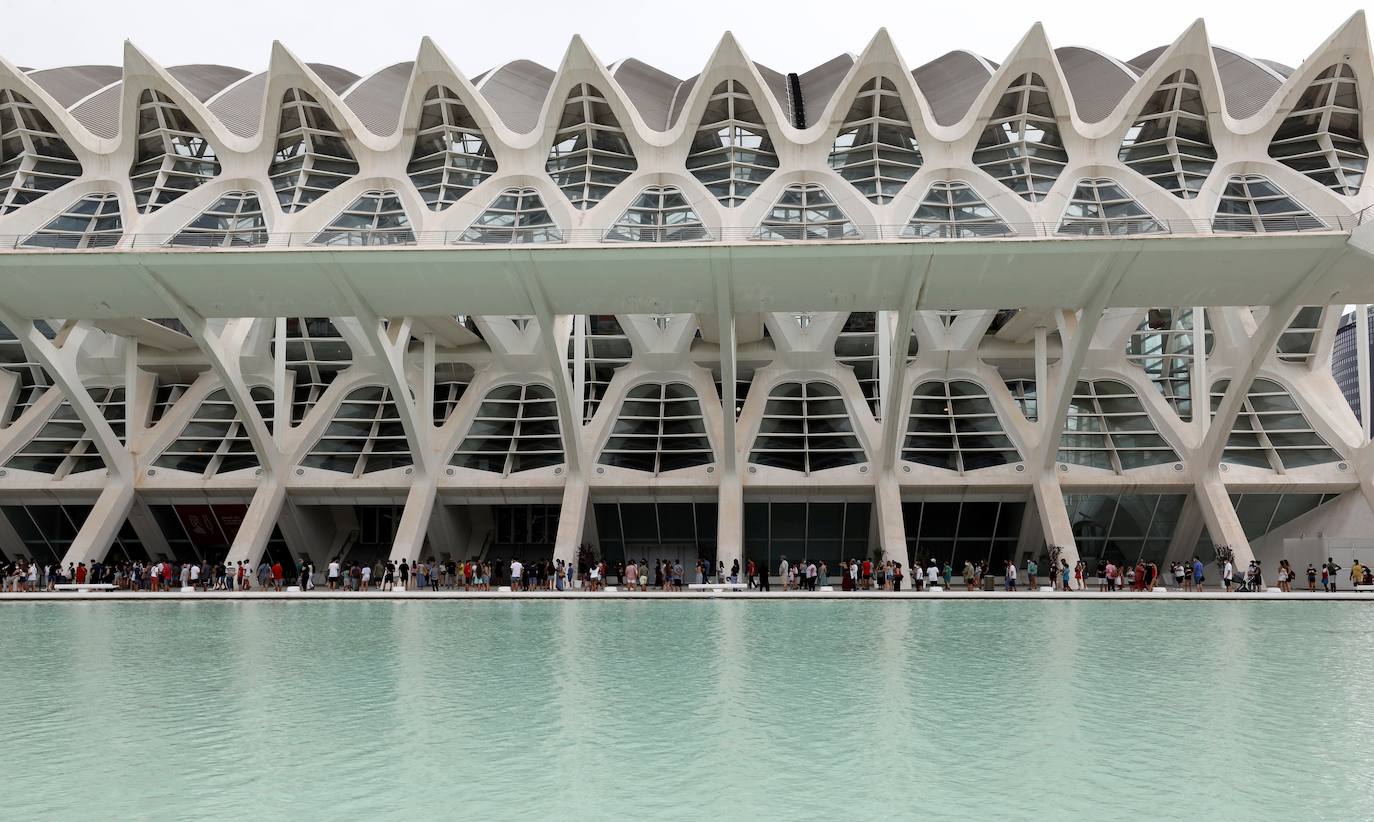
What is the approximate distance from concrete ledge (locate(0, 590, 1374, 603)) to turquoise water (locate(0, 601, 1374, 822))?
745 cm

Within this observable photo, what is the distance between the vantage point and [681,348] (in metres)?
29.7

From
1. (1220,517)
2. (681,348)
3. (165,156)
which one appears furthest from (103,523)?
(1220,517)

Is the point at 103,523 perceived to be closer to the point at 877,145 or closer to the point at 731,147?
the point at 731,147

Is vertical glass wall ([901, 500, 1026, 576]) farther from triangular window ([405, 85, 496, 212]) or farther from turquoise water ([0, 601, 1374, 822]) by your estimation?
triangular window ([405, 85, 496, 212])

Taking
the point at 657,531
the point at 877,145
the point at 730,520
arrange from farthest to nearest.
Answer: the point at 877,145 < the point at 657,531 < the point at 730,520

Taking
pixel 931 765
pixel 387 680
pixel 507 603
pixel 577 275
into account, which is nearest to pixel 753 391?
pixel 577 275

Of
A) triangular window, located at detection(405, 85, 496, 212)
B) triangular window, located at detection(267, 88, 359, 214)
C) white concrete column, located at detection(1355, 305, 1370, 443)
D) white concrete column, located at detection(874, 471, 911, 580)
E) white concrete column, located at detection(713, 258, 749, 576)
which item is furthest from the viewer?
triangular window, located at detection(405, 85, 496, 212)

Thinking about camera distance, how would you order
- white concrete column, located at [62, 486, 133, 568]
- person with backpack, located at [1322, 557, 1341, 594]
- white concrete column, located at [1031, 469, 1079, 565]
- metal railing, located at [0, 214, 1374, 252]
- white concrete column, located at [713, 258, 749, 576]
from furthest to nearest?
metal railing, located at [0, 214, 1374, 252], white concrete column, located at [62, 486, 133, 568], white concrete column, located at [1031, 469, 1079, 565], white concrete column, located at [713, 258, 749, 576], person with backpack, located at [1322, 557, 1341, 594]

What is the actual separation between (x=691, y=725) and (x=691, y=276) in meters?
15.8

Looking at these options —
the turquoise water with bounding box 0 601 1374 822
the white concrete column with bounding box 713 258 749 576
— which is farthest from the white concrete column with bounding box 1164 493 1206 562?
the turquoise water with bounding box 0 601 1374 822

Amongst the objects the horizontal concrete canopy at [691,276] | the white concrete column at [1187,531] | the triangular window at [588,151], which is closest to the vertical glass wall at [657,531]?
the horizontal concrete canopy at [691,276]

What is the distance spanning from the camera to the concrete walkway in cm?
2103

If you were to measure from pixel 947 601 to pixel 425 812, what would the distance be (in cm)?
1685

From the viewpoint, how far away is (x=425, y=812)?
17.2ft
